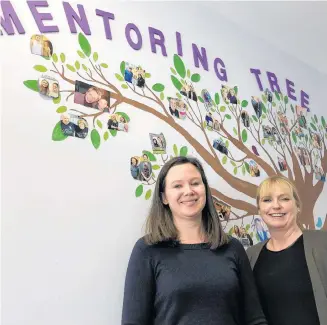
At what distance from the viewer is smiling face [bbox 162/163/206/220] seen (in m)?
1.50

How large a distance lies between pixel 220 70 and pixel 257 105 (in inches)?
12.1

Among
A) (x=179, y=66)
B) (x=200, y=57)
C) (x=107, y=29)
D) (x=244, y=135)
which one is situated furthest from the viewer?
(x=244, y=135)

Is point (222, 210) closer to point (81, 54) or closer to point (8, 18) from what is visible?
point (81, 54)

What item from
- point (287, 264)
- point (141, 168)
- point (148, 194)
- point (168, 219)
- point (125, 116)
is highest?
point (125, 116)

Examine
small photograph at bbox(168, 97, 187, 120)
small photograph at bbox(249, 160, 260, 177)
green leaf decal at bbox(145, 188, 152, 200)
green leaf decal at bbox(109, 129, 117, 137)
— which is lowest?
green leaf decal at bbox(145, 188, 152, 200)

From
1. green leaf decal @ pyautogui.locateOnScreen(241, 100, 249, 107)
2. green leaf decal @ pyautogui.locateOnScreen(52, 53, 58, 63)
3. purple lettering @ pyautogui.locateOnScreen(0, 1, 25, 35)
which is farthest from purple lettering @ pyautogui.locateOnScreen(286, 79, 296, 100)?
purple lettering @ pyautogui.locateOnScreen(0, 1, 25, 35)

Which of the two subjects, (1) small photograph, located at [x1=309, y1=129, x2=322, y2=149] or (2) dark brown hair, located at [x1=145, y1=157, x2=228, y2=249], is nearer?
(2) dark brown hair, located at [x1=145, y1=157, x2=228, y2=249]

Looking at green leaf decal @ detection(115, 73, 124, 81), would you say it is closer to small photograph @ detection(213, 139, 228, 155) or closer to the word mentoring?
Result: the word mentoring

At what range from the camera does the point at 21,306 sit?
49.9 inches

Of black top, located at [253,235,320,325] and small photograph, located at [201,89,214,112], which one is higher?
small photograph, located at [201,89,214,112]

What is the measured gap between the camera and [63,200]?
1418mm

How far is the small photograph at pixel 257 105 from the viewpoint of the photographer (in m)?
2.24

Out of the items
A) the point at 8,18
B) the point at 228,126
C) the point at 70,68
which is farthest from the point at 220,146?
the point at 8,18

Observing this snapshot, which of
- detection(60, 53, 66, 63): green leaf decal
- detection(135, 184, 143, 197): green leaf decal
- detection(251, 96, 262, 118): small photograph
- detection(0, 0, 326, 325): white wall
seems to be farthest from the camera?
detection(251, 96, 262, 118): small photograph
